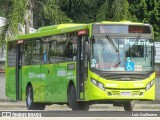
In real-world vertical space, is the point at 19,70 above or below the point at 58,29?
below

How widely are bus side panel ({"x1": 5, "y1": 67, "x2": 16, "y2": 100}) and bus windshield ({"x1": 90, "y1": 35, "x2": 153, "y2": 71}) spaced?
725 cm

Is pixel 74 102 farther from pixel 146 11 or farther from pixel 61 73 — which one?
pixel 146 11

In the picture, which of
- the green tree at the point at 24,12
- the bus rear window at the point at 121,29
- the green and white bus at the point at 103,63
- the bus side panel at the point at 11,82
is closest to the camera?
the green and white bus at the point at 103,63

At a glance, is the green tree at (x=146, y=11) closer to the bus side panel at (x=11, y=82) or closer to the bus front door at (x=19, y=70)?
the bus side panel at (x=11, y=82)

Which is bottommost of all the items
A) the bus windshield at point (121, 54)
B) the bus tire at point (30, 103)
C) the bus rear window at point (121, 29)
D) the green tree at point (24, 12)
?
the bus tire at point (30, 103)

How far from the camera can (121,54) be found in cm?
2067

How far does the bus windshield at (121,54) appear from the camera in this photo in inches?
810

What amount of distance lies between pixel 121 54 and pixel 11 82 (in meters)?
8.24

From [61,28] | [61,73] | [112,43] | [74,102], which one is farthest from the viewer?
[61,28]

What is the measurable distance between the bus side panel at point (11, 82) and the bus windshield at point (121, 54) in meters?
7.25

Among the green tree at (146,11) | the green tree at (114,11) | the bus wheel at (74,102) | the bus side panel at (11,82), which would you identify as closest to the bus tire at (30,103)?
the bus side panel at (11,82)

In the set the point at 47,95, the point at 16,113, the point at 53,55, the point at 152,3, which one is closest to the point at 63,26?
the point at 53,55

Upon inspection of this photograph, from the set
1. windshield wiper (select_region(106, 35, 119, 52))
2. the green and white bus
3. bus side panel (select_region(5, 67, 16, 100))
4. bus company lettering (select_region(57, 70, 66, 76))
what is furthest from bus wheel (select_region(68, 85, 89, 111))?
bus side panel (select_region(5, 67, 16, 100))

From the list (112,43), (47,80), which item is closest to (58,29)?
(47,80)
